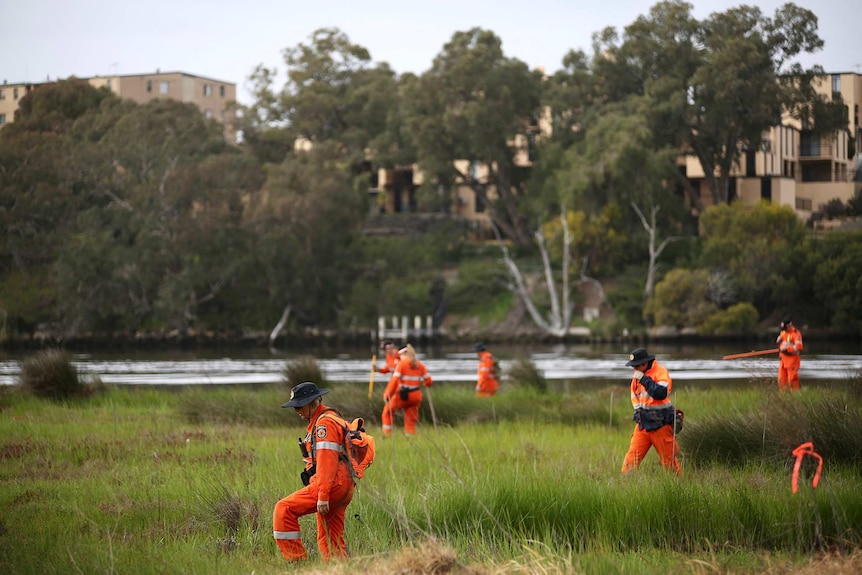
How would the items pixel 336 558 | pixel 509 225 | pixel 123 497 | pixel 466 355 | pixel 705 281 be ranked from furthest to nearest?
1. pixel 509 225
2. pixel 705 281
3. pixel 466 355
4. pixel 123 497
5. pixel 336 558

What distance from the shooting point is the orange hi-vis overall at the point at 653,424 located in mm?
14367

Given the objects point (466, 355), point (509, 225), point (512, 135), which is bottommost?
point (466, 355)

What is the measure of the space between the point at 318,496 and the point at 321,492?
0.44ft

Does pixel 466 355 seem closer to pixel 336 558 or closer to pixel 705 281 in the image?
pixel 705 281

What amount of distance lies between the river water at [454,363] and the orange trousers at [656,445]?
605 inches

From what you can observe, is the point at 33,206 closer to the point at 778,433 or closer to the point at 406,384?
the point at 406,384

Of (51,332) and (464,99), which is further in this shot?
(464,99)

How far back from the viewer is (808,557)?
391 inches

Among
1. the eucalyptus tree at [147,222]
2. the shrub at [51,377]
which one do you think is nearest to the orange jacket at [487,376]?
the shrub at [51,377]

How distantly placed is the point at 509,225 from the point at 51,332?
3013cm

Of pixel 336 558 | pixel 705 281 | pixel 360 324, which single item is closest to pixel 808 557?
pixel 336 558

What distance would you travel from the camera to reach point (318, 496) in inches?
402

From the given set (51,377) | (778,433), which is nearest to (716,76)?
(51,377)

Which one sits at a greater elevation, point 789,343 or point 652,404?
point 789,343
